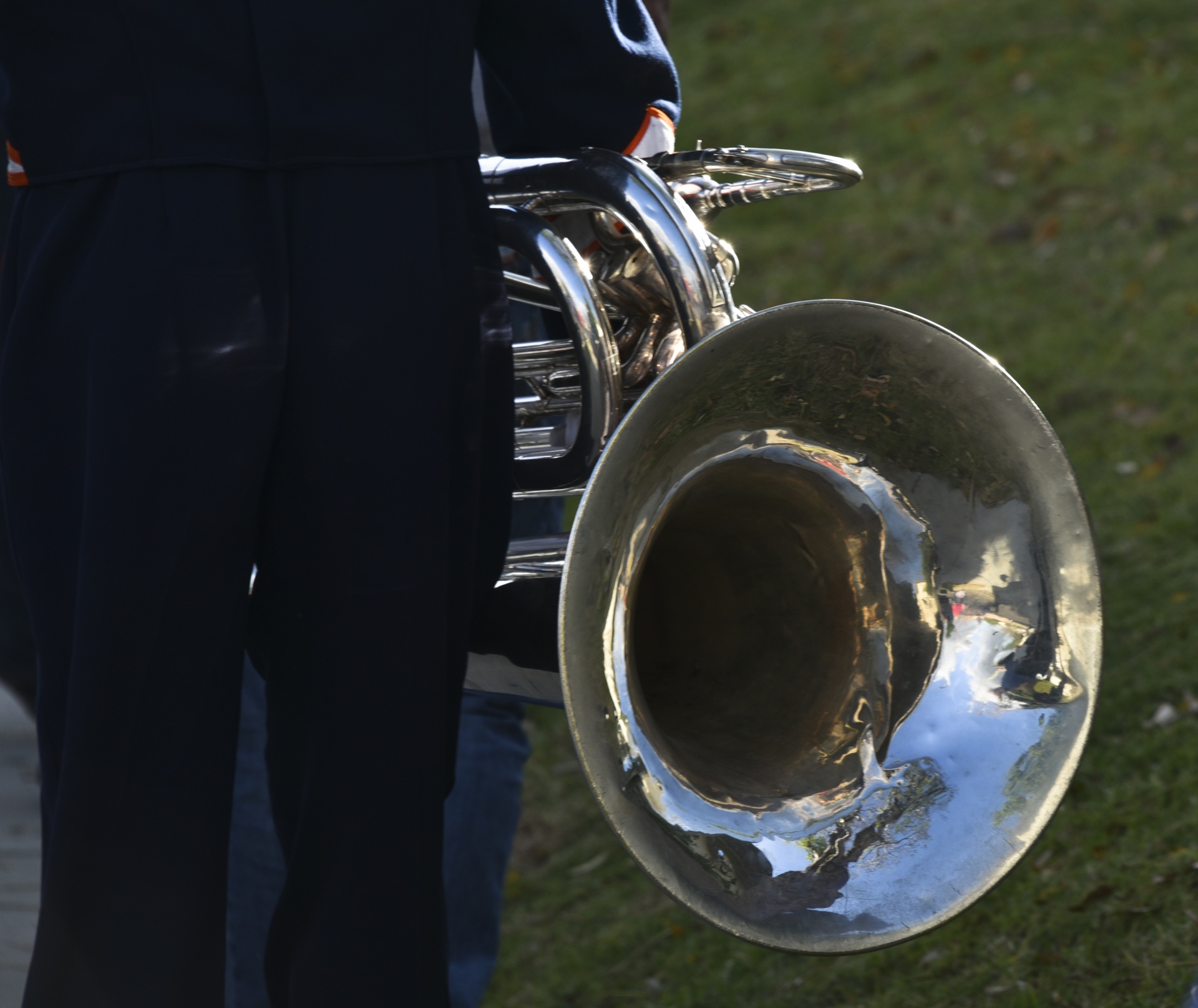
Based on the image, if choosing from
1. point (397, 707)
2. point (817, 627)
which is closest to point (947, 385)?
point (817, 627)

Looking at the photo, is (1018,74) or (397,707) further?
(1018,74)

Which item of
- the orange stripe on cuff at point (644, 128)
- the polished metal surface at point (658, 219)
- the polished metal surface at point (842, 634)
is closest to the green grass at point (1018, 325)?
the polished metal surface at point (842, 634)

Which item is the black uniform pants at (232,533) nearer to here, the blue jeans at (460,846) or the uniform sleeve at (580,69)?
the uniform sleeve at (580,69)

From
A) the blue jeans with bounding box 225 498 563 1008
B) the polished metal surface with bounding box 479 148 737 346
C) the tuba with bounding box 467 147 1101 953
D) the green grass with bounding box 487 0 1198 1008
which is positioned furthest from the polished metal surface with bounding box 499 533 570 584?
the green grass with bounding box 487 0 1198 1008

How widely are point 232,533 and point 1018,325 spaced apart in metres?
3.76

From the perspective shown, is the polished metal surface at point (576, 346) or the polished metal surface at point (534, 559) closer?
the polished metal surface at point (576, 346)

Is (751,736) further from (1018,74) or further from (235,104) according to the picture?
(1018,74)

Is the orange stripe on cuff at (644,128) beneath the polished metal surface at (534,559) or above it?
above

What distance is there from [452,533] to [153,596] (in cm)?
34

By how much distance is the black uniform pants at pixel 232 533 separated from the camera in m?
1.56

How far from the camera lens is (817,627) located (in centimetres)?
190

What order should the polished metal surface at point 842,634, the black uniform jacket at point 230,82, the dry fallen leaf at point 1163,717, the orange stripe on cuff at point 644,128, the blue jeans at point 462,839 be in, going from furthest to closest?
1. the dry fallen leaf at point 1163,717
2. the blue jeans at point 462,839
3. the orange stripe on cuff at point 644,128
4. the polished metal surface at point 842,634
5. the black uniform jacket at point 230,82

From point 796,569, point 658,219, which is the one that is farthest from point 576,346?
point 796,569

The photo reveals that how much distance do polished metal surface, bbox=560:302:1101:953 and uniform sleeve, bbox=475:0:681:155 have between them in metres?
0.37
